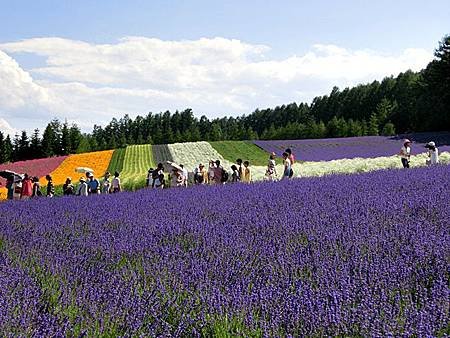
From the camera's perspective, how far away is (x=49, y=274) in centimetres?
364

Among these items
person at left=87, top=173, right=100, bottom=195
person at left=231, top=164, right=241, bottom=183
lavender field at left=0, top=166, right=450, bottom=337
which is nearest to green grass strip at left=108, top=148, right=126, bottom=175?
person at left=87, top=173, right=100, bottom=195

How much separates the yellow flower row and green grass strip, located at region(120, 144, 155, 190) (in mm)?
1236

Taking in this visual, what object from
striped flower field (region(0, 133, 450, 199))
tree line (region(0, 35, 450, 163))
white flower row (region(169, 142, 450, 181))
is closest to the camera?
white flower row (region(169, 142, 450, 181))

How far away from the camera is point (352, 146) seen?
3070cm

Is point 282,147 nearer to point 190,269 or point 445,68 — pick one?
point 445,68

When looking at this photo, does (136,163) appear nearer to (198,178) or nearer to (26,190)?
(198,178)

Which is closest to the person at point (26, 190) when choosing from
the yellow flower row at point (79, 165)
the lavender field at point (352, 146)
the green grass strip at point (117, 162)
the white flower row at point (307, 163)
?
the white flower row at point (307, 163)

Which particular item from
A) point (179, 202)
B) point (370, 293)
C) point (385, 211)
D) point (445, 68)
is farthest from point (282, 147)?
point (370, 293)

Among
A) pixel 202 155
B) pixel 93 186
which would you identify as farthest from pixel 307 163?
pixel 202 155

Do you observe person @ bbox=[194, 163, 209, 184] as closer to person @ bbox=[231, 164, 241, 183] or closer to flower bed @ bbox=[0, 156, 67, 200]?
person @ bbox=[231, 164, 241, 183]

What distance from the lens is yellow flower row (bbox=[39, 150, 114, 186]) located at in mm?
27716

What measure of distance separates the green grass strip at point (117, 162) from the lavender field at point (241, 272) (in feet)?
75.7

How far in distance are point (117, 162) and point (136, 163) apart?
95.6 inches

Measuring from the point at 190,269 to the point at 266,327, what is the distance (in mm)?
1126
